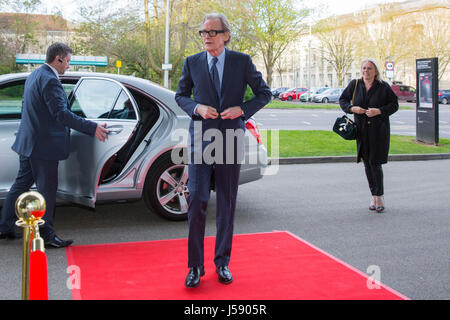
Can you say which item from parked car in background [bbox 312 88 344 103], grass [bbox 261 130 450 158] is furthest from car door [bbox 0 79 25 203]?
parked car in background [bbox 312 88 344 103]

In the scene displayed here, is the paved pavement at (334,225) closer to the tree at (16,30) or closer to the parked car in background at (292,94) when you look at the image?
the tree at (16,30)

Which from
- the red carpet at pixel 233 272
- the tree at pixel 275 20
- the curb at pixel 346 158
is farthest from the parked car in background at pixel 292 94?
the red carpet at pixel 233 272

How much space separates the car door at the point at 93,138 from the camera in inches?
211

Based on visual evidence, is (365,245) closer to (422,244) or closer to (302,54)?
(422,244)

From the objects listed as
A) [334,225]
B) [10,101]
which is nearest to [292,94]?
[334,225]

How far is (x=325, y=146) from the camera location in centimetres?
1315

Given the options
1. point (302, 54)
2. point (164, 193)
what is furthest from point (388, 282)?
point (302, 54)

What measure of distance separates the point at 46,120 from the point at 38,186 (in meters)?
0.59

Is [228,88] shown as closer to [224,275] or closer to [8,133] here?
[224,275]

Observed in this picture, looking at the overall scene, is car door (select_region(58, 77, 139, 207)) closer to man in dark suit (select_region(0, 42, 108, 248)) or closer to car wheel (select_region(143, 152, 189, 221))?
man in dark suit (select_region(0, 42, 108, 248))

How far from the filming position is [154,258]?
4754 millimetres

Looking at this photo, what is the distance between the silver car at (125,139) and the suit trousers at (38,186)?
0.31 metres

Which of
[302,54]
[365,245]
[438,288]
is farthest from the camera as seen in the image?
[302,54]
